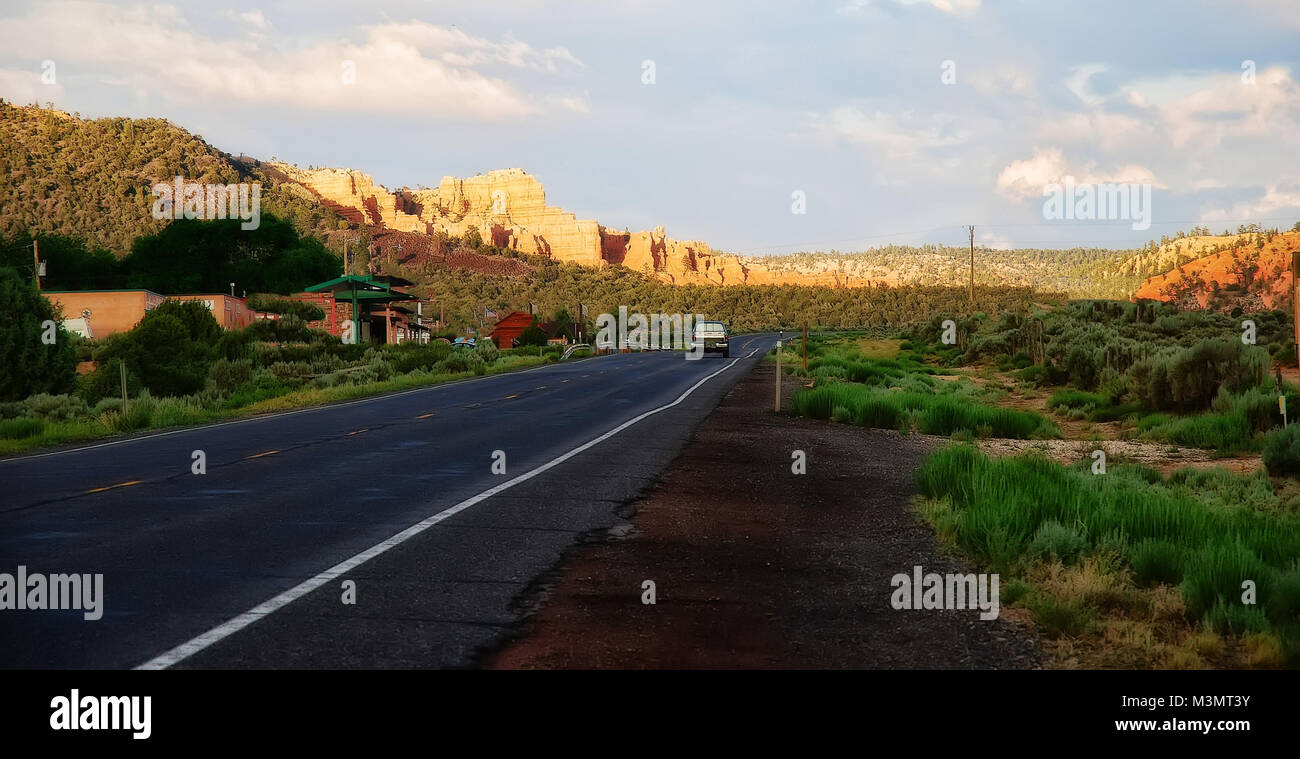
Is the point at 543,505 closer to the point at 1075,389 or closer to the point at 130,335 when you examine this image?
the point at 1075,389

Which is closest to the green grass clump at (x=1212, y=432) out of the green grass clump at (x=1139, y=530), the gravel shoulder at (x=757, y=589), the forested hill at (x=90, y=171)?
the green grass clump at (x=1139, y=530)

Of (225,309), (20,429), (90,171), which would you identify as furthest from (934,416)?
(90,171)

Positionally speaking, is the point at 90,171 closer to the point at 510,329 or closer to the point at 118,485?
the point at 510,329

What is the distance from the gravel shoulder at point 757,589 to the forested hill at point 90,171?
96.8 m

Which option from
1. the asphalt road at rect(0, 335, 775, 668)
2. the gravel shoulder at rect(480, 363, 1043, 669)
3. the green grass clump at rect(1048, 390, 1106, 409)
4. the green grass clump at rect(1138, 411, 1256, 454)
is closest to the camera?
the gravel shoulder at rect(480, 363, 1043, 669)

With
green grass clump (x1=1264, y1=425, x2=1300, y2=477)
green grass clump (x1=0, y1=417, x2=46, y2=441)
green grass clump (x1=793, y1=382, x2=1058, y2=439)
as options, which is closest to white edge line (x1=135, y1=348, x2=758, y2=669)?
green grass clump (x1=793, y1=382, x2=1058, y2=439)

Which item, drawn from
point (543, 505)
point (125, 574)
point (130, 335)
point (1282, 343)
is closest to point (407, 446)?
point (543, 505)

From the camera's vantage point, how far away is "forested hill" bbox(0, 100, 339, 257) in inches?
4123

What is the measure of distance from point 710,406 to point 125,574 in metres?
19.3

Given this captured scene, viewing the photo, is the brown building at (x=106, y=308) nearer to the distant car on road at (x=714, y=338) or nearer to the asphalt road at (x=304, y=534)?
the distant car on road at (x=714, y=338)

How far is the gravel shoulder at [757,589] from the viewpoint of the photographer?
5.53 meters

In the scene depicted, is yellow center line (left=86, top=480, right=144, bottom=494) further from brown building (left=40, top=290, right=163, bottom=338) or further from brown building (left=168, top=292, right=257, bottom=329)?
brown building (left=40, top=290, right=163, bottom=338)

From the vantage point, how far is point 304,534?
888 cm

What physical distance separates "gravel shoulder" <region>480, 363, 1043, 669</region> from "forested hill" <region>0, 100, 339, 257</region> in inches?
3811
